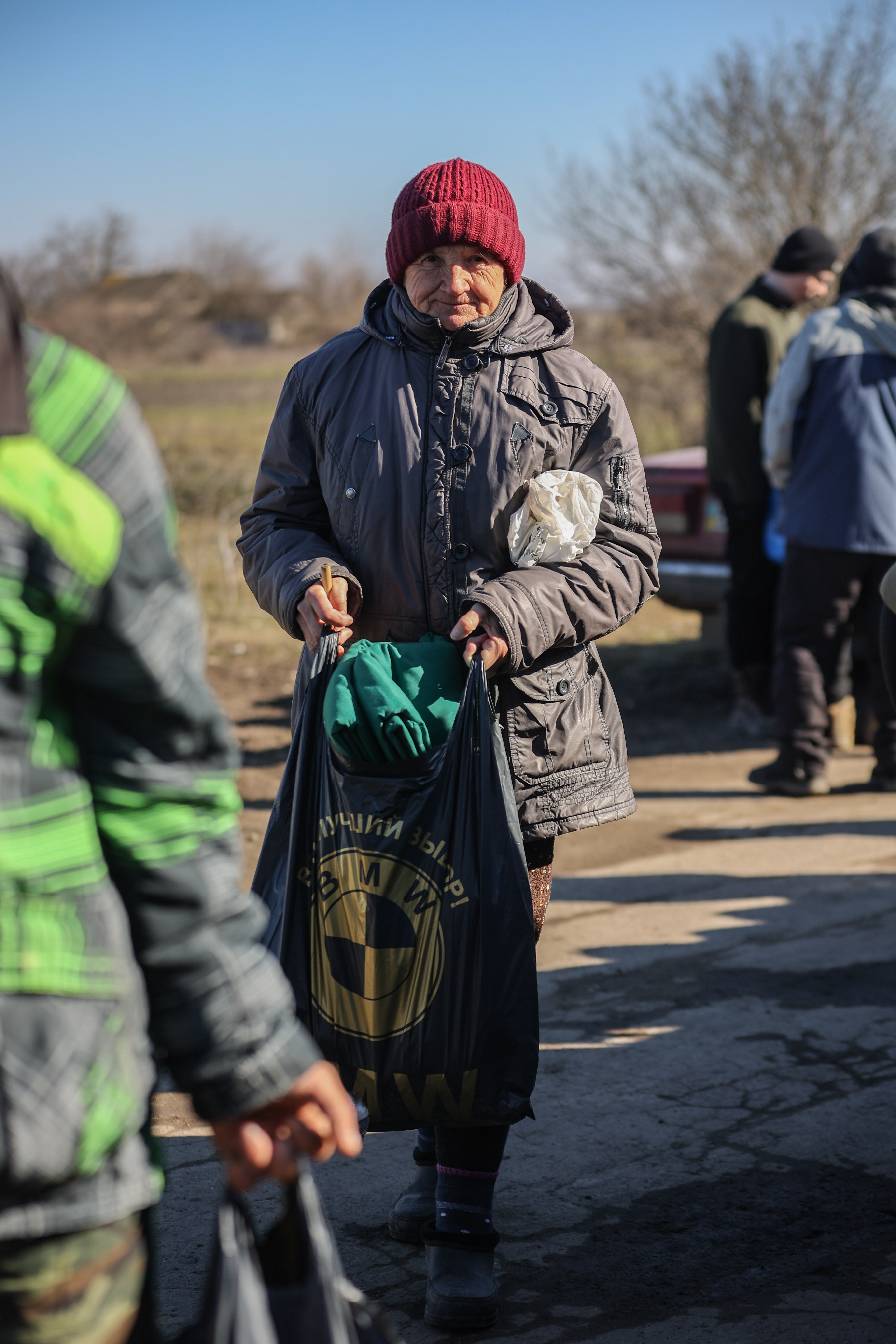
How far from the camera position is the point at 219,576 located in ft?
38.7

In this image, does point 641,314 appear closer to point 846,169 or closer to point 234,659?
point 846,169

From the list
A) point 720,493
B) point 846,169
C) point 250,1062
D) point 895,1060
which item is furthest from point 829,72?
point 250,1062

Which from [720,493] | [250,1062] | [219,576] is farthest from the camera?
[219,576]

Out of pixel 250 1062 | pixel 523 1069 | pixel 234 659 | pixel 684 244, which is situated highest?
pixel 684 244

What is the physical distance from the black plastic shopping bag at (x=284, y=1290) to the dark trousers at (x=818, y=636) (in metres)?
4.99

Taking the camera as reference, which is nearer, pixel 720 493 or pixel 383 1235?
pixel 383 1235

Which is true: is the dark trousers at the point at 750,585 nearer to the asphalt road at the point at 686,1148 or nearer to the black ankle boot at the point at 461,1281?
the asphalt road at the point at 686,1148

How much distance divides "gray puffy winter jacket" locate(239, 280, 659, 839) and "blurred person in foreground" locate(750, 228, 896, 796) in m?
3.28

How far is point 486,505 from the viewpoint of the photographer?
8.96 ft

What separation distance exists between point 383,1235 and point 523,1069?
654 mm

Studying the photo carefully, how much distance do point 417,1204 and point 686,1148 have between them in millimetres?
676

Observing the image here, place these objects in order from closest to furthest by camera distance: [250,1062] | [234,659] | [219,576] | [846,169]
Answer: [250,1062] < [234,659] < [219,576] < [846,169]

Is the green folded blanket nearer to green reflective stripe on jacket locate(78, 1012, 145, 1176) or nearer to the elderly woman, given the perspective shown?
the elderly woman

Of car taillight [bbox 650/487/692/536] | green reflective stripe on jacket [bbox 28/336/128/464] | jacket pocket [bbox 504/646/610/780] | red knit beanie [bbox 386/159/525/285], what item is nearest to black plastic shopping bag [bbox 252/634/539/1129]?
jacket pocket [bbox 504/646/610/780]
